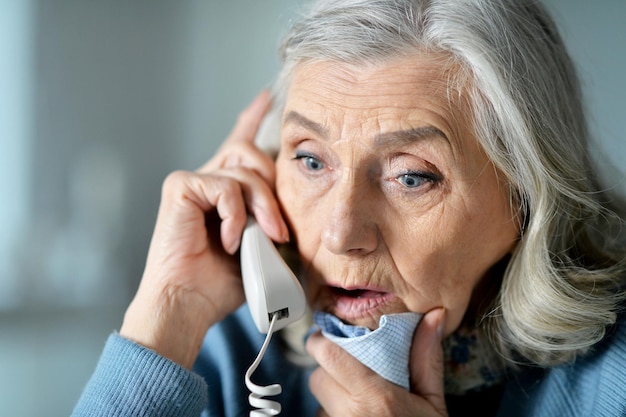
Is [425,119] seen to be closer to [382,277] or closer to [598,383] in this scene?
[382,277]

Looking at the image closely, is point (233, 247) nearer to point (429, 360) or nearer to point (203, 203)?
point (203, 203)

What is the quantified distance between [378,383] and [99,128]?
1467 mm

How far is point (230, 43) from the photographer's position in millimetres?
2529

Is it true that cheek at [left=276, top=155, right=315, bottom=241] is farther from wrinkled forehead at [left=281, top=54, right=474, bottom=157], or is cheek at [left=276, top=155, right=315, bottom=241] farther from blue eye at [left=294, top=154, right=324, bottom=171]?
wrinkled forehead at [left=281, top=54, right=474, bottom=157]

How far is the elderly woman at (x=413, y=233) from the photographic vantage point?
131cm

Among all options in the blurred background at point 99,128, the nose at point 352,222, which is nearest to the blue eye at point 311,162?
the nose at point 352,222

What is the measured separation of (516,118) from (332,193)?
1.39ft

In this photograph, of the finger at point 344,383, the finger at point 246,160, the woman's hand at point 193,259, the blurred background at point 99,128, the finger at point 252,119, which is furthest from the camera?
the blurred background at point 99,128

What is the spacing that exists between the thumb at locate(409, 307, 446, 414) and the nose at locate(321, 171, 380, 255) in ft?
0.82

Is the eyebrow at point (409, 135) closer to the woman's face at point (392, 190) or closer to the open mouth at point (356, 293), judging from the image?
the woman's face at point (392, 190)

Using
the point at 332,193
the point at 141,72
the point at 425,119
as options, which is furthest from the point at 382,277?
the point at 141,72

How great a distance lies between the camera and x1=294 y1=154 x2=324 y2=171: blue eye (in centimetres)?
143

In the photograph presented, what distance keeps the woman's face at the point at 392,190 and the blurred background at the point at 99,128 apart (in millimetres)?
698

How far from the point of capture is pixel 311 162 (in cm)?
145
